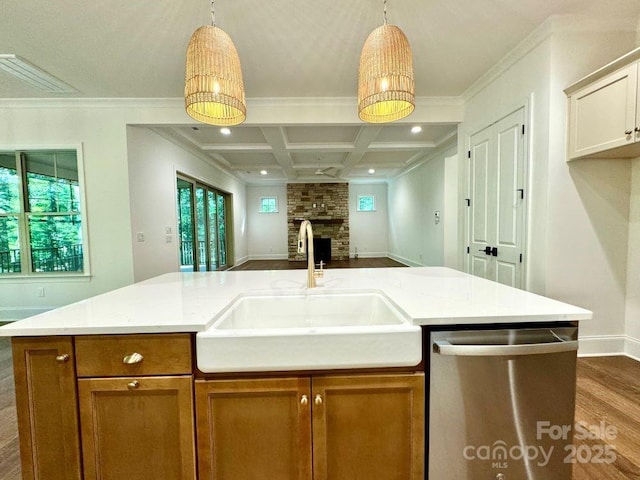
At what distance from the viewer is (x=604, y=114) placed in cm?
197

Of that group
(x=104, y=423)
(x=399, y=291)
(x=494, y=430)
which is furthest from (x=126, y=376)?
(x=494, y=430)

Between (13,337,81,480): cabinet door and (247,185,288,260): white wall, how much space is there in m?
8.53

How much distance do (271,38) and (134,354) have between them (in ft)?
8.47

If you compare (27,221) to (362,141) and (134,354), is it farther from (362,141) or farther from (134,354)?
(362,141)

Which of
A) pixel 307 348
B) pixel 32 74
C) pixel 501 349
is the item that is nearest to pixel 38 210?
pixel 32 74

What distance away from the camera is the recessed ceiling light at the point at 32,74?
2.57 metres

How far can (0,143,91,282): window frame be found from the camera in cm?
342

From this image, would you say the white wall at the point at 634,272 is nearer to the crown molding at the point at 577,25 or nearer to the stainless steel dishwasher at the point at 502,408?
the crown molding at the point at 577,25

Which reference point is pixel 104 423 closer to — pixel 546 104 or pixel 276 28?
pixel 276 28

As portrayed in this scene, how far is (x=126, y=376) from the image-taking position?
0.95 meters

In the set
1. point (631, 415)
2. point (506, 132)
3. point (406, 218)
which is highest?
point (506, 132)

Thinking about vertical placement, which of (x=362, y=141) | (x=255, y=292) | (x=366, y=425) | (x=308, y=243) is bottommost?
(x=366, y=425)

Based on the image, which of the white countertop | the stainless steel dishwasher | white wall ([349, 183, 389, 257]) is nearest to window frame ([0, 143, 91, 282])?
the white countertop

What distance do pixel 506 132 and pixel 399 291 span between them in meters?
2.44
